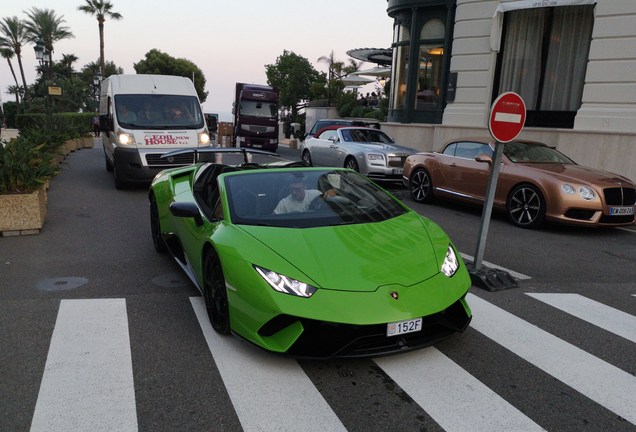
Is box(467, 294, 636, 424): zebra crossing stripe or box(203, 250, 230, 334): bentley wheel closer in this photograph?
box(467, 294, 636, 424): zebra crossing stripe

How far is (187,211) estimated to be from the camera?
14.6 feet

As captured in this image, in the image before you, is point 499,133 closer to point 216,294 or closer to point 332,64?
point 216,294

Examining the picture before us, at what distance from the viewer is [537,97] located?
16.8m

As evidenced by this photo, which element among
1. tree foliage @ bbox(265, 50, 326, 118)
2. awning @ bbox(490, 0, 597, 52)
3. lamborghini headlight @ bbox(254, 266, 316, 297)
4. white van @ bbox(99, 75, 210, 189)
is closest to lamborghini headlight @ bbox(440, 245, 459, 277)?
lamborghini headlight @ bbox(254, 266, 316, 297)

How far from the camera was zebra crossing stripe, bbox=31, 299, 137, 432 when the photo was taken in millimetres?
2895

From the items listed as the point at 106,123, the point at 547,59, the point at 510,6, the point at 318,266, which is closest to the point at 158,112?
the point at 106,123

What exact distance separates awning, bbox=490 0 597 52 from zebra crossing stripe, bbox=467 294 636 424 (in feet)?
42.6

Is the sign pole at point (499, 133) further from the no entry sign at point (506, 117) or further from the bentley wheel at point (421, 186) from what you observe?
the bentley wheel at point (421, 186)

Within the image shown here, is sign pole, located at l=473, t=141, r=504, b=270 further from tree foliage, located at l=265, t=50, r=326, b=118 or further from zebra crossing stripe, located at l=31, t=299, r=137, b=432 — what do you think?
tree foliage, located at l=265, t=50, r=326, b=118

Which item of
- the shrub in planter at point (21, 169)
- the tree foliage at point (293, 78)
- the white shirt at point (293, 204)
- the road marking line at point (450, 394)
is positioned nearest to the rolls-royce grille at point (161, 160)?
the shrub in planter at point (21, 169)

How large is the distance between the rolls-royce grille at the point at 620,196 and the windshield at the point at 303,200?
5023mm

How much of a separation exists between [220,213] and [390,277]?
166 cm

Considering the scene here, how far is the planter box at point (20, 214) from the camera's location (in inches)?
284

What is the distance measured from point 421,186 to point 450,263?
7.53 meters
